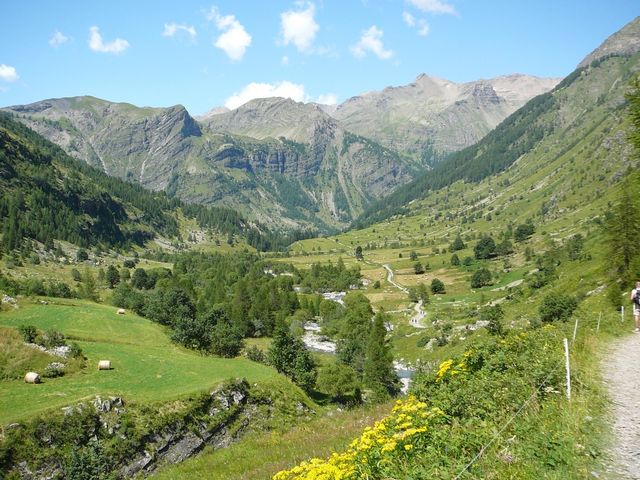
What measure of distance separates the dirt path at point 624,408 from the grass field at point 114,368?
121 ft

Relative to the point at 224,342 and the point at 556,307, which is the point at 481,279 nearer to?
the point at 556,307

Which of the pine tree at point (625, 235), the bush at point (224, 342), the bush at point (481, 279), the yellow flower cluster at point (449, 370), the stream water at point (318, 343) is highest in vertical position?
the pine tree at point (625, 235)

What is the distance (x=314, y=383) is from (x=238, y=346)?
2226cm

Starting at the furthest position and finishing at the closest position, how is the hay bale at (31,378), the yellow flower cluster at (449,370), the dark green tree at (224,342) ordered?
1. the dark green tree at (224,342)
2. the hay bale at (31,378)
3. the yellow flower cluster at (449,370)

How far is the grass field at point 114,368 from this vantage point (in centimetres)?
3738

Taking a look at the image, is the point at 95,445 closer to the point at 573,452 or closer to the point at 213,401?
the point at 213,401

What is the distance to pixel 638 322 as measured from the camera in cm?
2809

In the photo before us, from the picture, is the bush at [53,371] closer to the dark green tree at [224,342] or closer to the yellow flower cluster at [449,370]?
the yellow flower cluster at [449,370]

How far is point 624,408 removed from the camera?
14.4 meters

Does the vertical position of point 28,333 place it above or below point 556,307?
above

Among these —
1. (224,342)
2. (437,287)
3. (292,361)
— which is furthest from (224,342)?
(437,287)

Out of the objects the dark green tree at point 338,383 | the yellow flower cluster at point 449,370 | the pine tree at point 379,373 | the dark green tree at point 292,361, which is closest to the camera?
the yellow flower cluster at point 449,370

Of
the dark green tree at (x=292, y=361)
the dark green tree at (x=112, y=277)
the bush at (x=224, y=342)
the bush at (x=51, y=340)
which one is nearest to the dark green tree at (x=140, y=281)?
the dark green tree at (x=112, y=277)

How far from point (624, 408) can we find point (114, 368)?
4633cm
